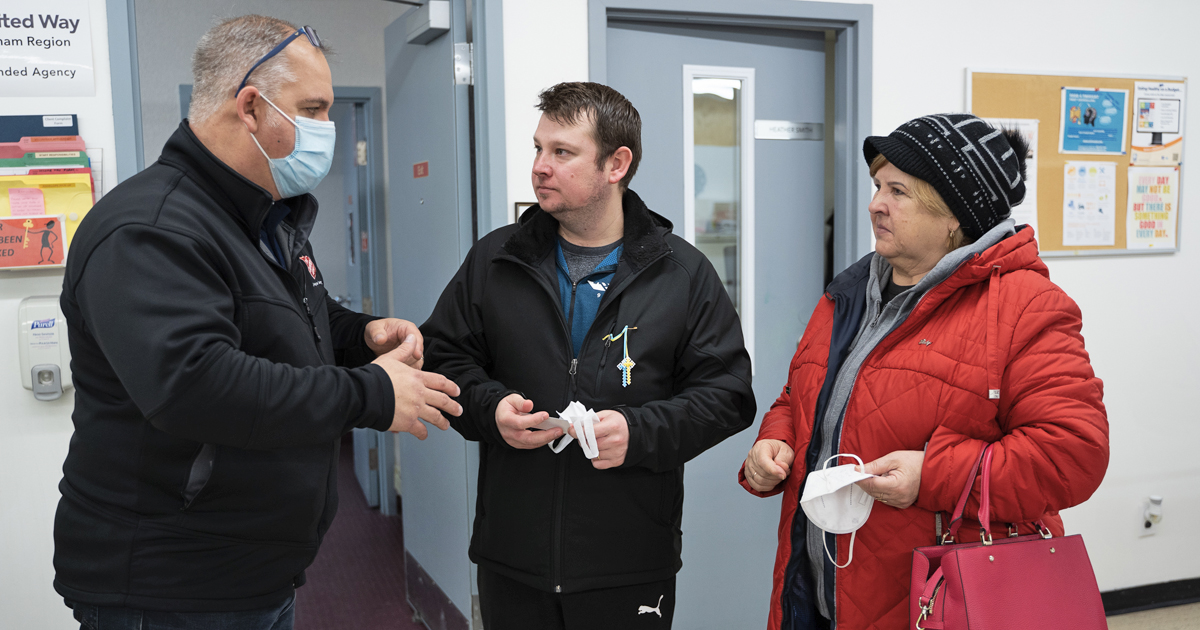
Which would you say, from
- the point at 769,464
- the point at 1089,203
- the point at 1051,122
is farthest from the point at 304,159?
the point at 1089,203

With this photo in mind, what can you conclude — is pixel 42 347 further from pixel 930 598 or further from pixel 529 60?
pixel 930 598

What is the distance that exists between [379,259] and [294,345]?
304 centimetres

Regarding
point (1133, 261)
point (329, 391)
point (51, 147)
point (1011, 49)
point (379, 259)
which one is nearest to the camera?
point (329, 391)

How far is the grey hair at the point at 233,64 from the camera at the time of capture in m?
1.23

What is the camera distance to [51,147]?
1.89 metres

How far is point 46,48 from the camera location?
6.20 ft

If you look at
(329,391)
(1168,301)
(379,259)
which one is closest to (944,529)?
(329,391)

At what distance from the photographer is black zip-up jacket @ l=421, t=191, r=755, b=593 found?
5.12ft

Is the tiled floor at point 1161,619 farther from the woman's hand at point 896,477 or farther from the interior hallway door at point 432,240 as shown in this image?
the interior hallway door at point 432,240

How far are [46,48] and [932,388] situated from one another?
6.92 feet

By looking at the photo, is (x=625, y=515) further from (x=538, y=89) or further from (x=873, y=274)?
(x=538, y=89)

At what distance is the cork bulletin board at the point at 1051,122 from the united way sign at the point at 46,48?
8.77ft

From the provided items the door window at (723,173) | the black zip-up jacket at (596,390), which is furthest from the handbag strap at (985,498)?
the door window at (723,173)

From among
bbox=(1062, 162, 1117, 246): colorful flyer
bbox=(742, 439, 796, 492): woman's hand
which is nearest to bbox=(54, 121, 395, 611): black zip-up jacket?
bbox=(742, 439, 796, 492): woman's hand
